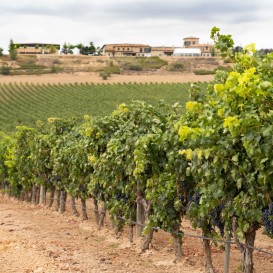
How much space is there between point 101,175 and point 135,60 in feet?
375

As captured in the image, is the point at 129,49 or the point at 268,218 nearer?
the point at 268,218

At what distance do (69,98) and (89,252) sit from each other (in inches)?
2473

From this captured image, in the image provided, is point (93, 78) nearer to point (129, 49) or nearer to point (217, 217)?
point (129, 49)

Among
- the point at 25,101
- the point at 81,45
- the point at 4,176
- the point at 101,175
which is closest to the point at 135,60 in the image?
the point at 81,45

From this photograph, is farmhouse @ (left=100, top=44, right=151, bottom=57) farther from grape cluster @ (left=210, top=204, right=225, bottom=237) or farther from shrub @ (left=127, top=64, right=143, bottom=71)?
grape cluster @ (left=210, top=204, right=225, bottom=237)

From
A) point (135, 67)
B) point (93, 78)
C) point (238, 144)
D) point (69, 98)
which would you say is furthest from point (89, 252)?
point (135, 67)

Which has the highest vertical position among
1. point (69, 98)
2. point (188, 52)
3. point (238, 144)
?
point (188, 52)

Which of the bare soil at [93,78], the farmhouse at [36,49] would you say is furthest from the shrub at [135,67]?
the farmhouse at [36,49]

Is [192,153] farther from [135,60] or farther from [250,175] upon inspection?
[135,60]

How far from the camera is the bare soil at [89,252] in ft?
32.8

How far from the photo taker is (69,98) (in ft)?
241

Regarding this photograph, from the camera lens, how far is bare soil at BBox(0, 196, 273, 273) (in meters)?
10.0

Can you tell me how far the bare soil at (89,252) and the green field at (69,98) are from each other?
3729 cm

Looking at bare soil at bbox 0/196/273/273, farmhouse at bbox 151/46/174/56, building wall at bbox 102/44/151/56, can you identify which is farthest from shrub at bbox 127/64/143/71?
bare soil at bbox 0/196/273/273
